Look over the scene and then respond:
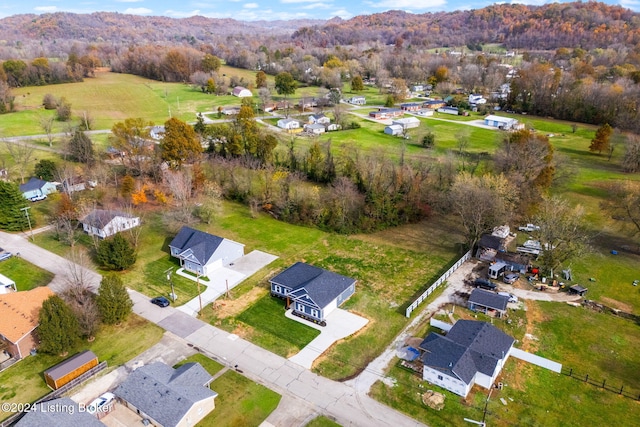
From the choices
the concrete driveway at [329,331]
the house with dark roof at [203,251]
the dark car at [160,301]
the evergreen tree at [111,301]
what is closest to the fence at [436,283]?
the concrete driveway at [329,331]

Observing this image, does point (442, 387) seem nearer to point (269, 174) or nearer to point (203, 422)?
point (203, 422)

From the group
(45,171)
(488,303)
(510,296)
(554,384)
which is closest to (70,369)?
(488,303)

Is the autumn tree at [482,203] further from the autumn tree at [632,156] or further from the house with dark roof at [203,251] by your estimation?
the autumn tree at [632,156]

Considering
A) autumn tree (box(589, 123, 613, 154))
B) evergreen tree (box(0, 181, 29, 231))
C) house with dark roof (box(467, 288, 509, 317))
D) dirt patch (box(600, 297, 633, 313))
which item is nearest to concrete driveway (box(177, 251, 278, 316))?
house with dark roof (box(467, 288, 509, 317))

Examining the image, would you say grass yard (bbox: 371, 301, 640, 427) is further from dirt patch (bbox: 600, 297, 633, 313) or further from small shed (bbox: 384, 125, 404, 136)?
small shed (bbox: 384, 125, 404, 136)

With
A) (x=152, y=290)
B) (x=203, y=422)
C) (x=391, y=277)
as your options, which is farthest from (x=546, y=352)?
(x=152, y=290)

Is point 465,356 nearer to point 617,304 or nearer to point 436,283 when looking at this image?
point 436,283
